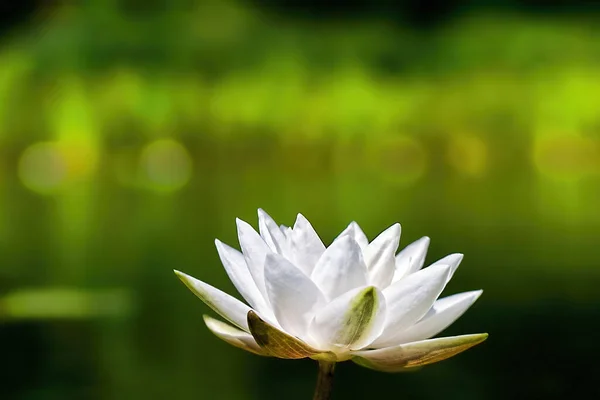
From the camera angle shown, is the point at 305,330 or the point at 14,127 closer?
the point at 305,330

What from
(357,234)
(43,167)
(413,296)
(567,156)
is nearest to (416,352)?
(413,296)

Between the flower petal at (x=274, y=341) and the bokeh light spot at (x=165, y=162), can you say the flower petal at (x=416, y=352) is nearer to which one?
the flower petal at (x=274, y=341)

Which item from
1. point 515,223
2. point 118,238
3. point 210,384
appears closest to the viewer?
point 210,384

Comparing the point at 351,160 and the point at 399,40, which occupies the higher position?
the point at 399,40

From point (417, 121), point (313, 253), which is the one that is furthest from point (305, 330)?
point (417, 121)

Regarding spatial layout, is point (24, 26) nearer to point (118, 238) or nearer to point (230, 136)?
point (230, 136)

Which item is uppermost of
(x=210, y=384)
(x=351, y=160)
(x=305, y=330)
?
(x=351, y=160)

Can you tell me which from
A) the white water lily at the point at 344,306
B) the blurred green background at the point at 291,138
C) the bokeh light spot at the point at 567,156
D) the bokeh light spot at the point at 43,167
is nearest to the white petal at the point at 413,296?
the white water lily at the point at 344,306
